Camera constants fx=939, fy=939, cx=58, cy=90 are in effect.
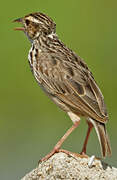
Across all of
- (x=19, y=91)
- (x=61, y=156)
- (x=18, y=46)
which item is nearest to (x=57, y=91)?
(x=61, y=156)

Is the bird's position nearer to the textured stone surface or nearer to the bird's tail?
the bird's tail

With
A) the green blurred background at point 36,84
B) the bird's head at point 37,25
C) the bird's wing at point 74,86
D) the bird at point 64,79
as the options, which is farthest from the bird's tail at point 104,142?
the green blurred background at point 36,84

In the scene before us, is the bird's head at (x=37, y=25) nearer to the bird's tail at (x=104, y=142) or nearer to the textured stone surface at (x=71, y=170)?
the bird's tail at (x=104, y=142)

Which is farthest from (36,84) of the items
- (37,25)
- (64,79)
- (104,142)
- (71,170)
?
(71,170)

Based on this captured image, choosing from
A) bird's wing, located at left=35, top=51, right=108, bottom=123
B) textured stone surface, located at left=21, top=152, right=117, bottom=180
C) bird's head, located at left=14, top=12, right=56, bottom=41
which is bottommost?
textured stone surface, located at left=21, top=152, right=117, bottom=180

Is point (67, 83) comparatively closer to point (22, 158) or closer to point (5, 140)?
point (22, 158)

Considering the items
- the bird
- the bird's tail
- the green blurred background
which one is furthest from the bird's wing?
the green blurred background
